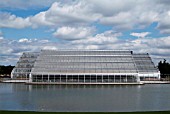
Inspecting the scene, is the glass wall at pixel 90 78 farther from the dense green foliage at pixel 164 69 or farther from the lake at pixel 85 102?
the lake at pixel 85 102

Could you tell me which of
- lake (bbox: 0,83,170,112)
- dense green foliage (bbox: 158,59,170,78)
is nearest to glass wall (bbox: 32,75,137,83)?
dense green foliage (bbox: 158,59,170,78)

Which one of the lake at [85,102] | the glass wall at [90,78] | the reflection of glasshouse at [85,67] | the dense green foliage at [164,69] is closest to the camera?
the lake at [85,102]

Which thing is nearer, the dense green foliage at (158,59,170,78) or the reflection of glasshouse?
the reflection of glasshouse

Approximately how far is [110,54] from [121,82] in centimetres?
1437

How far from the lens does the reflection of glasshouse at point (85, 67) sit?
84562mm

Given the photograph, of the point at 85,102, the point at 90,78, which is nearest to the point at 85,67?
the point at 90,78

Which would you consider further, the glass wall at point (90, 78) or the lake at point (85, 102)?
the glass wall at point (90, 78)

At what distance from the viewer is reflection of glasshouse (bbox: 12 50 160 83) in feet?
277

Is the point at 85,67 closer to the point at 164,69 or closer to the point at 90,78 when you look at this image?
the point at 90,78

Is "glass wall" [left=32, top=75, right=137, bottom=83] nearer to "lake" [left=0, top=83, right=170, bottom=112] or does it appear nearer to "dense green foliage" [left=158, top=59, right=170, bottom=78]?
"dense green foliage" [left=158, top=59, right=170, bottom=78]

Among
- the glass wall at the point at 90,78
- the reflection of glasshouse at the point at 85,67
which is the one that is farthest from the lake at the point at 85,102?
the reflection of glasshouse at the point at 85,67

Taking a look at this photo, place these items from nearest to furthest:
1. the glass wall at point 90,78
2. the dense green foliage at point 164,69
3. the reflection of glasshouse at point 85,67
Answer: the glass wall at point 90,78
the reflection of glasshouse at point 85,67
the dense green foliage at point 164,69

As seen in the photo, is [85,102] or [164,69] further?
[164,69]

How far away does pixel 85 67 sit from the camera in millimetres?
86938
